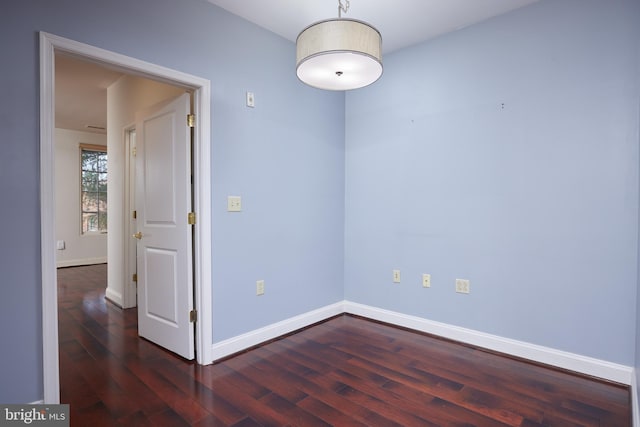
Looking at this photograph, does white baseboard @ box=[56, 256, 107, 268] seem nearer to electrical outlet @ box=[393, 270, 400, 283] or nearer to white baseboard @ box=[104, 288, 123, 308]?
white baseboard @ box=[104, 288, 123, 308]

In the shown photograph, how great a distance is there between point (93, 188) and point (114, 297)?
4015 millimetres

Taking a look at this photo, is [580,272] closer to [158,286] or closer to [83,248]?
[158,286]

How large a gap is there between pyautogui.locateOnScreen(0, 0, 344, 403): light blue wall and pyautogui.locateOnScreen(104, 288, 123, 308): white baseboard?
2.15 metres

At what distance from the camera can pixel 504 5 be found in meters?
2.62

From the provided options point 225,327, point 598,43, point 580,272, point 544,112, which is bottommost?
point 225,327

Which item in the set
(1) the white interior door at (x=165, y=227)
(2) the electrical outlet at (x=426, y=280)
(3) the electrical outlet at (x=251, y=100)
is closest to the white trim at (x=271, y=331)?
(1) the white interior door at (x=165, y=227)

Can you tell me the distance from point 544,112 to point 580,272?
1175 mm

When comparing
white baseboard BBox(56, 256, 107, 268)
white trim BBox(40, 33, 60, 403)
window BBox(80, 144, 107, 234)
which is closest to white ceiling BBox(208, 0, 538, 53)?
white trim BBox(40, 33, 60, 403)

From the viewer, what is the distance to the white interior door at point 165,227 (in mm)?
2600

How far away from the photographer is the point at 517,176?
267cm

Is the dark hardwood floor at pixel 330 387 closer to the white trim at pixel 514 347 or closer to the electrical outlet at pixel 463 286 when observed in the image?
the white trim at pixel 514 347

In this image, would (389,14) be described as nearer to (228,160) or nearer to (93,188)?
(228,160)

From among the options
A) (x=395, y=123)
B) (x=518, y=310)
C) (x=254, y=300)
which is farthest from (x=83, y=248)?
(x=518, y=310)

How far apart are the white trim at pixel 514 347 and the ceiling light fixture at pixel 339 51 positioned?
2236mm
